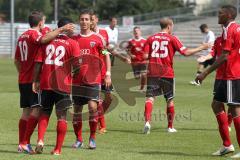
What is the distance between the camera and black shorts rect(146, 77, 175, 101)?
14.8m

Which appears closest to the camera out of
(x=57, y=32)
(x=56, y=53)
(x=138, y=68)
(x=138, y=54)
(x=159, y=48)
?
(x=57, y=32)

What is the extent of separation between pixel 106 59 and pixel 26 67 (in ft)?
5.88

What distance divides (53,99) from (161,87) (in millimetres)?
4262

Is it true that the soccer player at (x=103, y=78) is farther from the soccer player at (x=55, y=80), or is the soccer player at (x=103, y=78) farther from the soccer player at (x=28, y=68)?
the soccer player at (x=55, y=80)

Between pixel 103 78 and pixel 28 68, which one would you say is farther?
pixel 103 78

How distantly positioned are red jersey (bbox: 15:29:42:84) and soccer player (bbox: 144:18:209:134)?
3.68m

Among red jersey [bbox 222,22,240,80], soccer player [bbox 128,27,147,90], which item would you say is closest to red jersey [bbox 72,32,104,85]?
red jersey [bbox 222,22,240,80]

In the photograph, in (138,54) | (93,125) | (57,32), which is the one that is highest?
(57,32)

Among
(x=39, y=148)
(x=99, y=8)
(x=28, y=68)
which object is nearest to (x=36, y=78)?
(x=28, y=68)

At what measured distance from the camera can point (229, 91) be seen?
11.2 m

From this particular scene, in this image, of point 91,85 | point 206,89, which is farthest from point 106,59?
point 206,89

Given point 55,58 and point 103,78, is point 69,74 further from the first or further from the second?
point 103,78

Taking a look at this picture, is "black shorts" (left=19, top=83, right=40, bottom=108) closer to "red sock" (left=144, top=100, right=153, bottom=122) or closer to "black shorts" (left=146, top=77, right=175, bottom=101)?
"red sock" (left=144, top=100, right=153, bottom=122)

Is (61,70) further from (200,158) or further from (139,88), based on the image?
(139,88)
